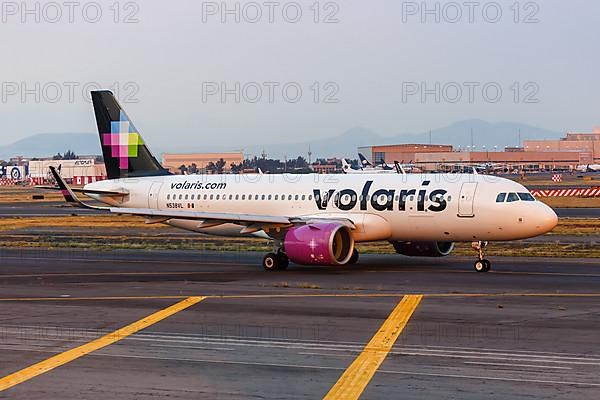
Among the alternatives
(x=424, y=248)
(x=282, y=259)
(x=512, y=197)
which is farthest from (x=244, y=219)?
(x=512, y=197)

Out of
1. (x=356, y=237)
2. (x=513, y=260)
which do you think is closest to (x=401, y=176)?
(x=356, y=237)

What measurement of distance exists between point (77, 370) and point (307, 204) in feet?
71.7

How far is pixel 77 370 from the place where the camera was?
17.2m

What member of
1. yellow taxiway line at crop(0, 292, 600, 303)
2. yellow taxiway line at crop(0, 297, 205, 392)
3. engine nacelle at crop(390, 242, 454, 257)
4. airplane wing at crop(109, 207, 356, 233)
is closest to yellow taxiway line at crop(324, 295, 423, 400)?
yellow taxiway line at crop(0, 292, 600, 303)

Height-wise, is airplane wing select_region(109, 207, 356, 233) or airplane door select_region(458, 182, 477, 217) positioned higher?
airplane door select_region(458, 182, 477, 217)

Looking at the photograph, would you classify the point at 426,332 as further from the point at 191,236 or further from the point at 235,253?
the point at 191,236

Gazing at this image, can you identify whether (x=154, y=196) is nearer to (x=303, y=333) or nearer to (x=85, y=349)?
(x=303, y=333)

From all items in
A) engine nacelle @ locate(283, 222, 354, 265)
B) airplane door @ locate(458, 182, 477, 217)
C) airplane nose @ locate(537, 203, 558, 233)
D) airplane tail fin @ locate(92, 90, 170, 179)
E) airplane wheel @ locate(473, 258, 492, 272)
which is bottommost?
airplane wheel @ locate(473, 258, 492, 272)

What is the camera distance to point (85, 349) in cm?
1930

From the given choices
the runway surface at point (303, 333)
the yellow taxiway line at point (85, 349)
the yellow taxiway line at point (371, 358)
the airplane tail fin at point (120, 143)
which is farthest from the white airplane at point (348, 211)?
the yellow taxiway line at point (85, 349)

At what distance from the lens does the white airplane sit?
34.4 metres

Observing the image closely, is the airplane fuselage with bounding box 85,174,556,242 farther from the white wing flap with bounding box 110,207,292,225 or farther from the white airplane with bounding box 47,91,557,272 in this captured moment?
the white wing flap with bounding box 110,207,292,225

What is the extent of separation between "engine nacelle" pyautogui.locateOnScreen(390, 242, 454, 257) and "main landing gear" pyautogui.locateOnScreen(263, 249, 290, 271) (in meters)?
4.95

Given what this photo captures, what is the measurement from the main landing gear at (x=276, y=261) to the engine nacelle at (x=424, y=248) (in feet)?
16.2
